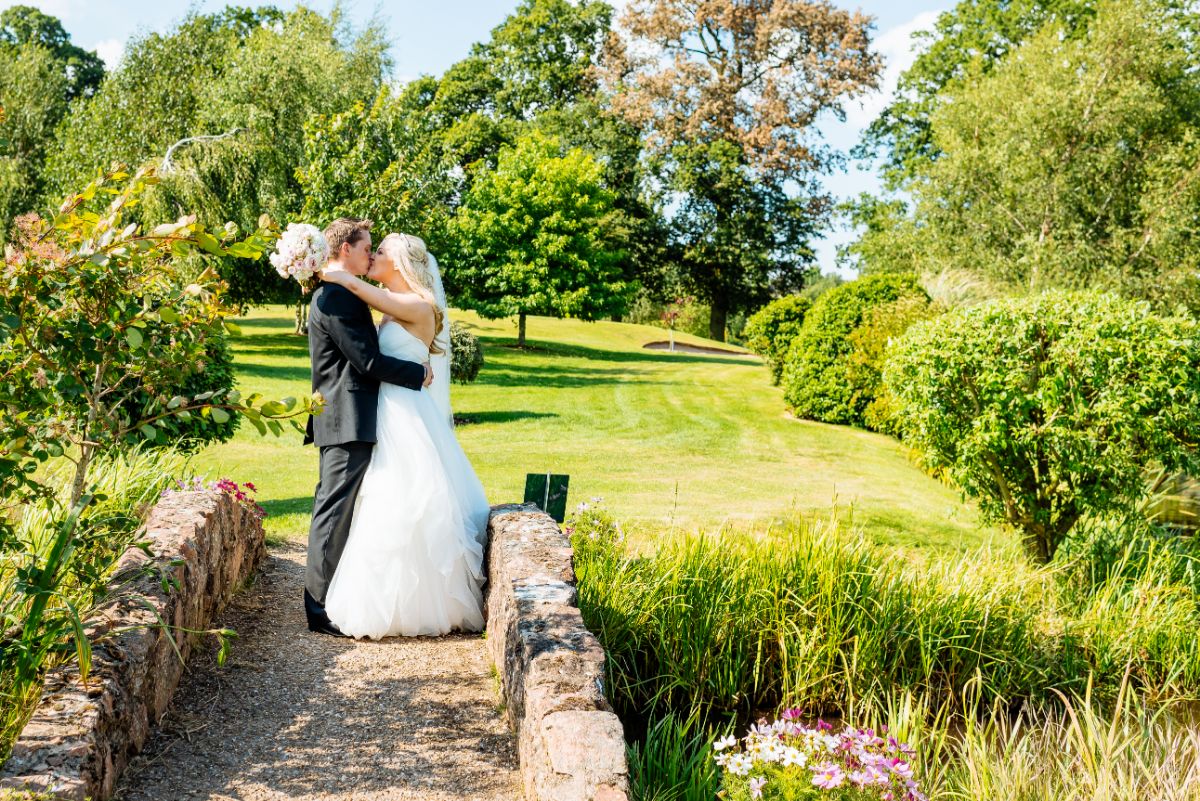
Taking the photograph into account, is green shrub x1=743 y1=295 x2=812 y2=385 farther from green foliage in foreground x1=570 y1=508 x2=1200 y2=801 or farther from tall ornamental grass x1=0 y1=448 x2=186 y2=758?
tall ornamental grass x1=0 y1=448 x2=186 y2=758

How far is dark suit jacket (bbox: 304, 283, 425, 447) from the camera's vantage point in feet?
16.9

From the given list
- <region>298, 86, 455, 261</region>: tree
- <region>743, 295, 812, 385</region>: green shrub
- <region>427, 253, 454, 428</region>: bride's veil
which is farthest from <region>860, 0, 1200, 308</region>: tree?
<region>427, 253, 454, 428</region>: bride's veil

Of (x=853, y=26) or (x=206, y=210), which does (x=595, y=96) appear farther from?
(x=206, y=210)

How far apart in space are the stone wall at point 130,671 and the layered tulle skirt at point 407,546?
0.76 metres

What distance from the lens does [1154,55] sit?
71.4ft

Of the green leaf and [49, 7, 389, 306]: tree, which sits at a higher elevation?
[49, 7, 389, 306]: tree

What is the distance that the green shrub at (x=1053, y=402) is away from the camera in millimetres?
7633

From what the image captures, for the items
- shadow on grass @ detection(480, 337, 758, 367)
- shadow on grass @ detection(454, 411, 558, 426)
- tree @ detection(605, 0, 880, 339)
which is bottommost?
shadow on grass @ detection(454, 411, 558, 426)

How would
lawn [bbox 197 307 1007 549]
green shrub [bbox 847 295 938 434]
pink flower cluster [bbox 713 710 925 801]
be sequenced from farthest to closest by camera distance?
green shrub [bbox 847 295 938 434] → lawn [bbox 197 307 1007 549] → pink flower cluster [bbox 713 710 925 801]

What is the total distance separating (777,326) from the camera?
2084cm

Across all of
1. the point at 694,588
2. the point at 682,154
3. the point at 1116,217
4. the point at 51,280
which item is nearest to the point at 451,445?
the point at 694,588

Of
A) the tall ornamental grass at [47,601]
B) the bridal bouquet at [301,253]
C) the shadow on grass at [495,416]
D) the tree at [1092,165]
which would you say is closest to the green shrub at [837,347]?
the shadow on grass at [495,416]

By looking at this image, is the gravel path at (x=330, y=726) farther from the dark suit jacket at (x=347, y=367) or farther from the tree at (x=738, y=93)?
the tree at (x=738, y=93)

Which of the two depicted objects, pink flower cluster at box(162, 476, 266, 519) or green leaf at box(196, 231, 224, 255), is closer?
green leaf at box(196, 231, 224, 255)
